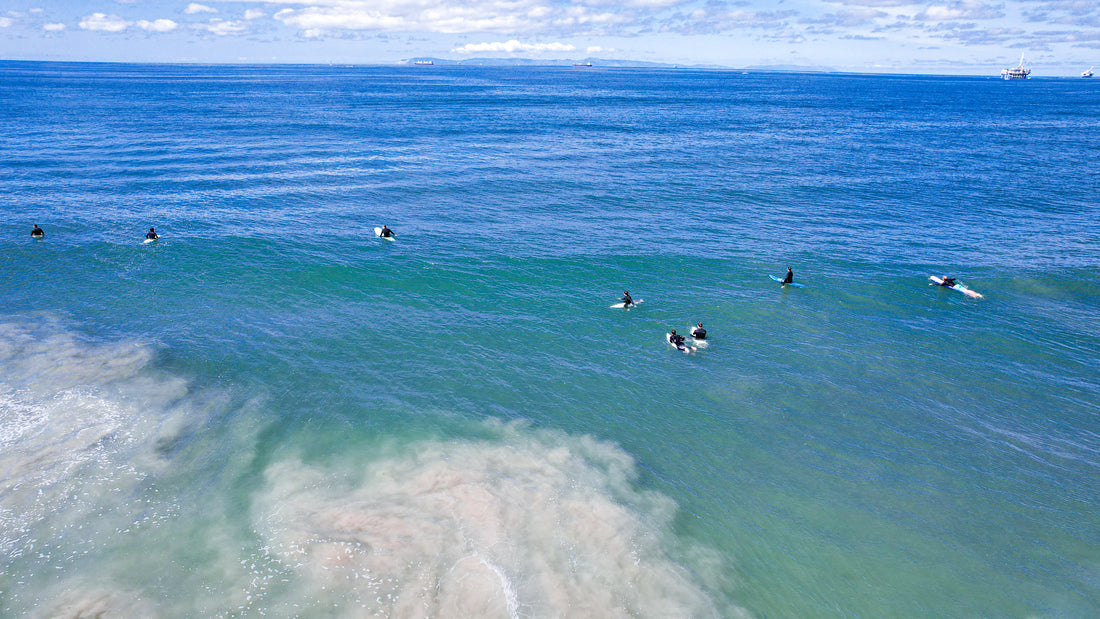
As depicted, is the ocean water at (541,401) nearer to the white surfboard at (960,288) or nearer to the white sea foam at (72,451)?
the white sea foam at (72,451)

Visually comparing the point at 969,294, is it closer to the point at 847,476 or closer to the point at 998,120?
the point at 847,476

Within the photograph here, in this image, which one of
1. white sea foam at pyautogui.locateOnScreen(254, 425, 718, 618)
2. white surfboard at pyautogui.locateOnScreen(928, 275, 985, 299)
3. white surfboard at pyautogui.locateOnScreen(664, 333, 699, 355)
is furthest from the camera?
white surfboard at pyautogui.locateOnScreen(928, 275, 985, 299)

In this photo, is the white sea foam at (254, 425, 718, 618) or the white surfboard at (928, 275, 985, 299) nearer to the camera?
the white sea foam at (254, 425, 718, 618)

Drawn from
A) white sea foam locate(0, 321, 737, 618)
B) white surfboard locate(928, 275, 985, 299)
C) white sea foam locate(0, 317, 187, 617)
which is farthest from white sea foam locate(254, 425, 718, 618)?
white surfboard locate(928, 275, 985, 299)

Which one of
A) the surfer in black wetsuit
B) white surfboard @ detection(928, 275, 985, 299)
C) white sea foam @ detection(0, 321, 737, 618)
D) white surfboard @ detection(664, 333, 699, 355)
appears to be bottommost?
white sea foam @ detection(0, 321, 737, 618)

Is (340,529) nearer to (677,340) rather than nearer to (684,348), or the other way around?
(677,340)

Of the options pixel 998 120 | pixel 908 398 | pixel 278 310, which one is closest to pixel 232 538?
pixel 278 310

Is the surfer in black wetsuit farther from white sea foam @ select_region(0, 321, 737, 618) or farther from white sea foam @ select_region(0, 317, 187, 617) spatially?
white sea foam @ select_region(0, 317, 187, 617)

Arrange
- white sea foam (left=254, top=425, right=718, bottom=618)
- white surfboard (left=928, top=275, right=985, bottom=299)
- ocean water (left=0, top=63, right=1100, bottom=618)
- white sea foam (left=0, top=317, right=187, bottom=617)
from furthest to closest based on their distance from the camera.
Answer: white surfboard (left=928, top=275, right=985, bottom=299)
ocean water (left=0, top=63, right=1100, bottom=618)
white sea foam (left=0, top=317, right=187, bottom=617)
white sea foam (left=254, top=425, right=718, bottom=618)
